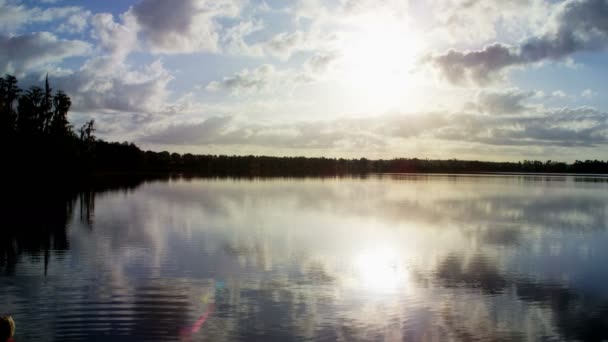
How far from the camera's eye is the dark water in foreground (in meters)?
13.8

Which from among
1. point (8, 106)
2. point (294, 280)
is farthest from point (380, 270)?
point (8, 106)

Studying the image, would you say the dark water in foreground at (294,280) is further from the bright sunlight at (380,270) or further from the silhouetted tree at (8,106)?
the silhouetted tree at (8,106)

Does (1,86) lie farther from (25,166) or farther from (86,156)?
(86,156)

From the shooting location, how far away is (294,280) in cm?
1923

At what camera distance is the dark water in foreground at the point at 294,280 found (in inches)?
543

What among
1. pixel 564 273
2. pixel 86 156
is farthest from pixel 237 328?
pixel 86 156

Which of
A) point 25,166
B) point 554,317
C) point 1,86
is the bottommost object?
point 554,317

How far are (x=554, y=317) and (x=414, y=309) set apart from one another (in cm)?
413

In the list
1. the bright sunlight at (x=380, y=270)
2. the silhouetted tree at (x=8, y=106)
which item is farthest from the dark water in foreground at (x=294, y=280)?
the silhouetted tree at (x=8, y=106)

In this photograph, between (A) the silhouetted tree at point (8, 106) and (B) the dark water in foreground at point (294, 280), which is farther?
(A) the silhouetted tree at point (8, 106)

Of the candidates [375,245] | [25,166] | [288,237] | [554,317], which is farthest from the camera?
[25,166]

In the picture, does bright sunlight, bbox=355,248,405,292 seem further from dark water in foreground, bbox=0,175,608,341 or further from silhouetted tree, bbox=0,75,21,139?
silhouetted tree, bbox=0,75,21,139

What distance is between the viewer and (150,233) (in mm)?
30219

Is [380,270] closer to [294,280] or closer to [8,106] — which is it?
[294,280]
